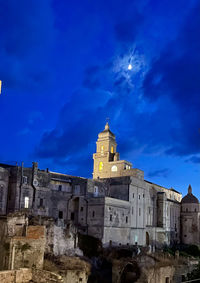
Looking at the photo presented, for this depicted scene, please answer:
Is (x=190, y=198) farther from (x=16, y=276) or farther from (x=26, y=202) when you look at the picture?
(x=16, y=276)

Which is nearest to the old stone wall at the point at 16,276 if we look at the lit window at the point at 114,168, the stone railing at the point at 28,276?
the stone railing at the point at 28,276

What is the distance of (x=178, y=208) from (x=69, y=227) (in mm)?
47237

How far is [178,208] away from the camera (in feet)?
274

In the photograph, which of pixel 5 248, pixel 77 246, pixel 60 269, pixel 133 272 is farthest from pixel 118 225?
pixel 5 248

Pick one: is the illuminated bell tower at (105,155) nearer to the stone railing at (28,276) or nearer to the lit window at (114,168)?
the lit window at (114,168)

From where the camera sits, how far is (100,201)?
51438 mm

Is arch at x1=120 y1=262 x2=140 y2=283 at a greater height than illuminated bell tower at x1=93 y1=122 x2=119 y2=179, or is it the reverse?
illuminated bell tower at x1=93 y1=122 x2=119 y2=179

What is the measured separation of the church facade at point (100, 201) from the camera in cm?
4916

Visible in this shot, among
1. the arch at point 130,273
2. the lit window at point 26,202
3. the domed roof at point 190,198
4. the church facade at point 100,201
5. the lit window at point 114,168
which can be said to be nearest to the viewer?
the arch at point 130,273

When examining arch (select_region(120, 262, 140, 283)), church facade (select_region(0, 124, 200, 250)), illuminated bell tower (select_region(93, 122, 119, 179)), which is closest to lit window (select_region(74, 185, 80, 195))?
church facade (select_region(0, 124, 200, 250))

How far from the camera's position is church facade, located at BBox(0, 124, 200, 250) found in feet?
161

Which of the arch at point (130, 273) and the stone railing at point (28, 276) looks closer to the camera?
the stone railing at point (28, 276)

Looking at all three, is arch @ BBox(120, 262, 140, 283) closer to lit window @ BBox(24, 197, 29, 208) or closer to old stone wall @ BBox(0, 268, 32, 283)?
lit window @ BBox(24, 197, 29, 208)

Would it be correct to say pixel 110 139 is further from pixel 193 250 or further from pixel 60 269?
pixel 60 269
